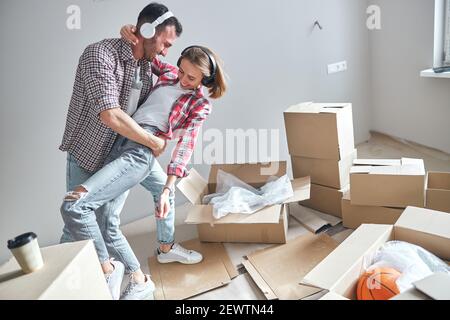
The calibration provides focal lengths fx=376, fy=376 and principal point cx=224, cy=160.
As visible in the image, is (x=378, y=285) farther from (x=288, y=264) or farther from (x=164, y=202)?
(x=164, y=202)

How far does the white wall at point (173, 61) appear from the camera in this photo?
72.7 inches

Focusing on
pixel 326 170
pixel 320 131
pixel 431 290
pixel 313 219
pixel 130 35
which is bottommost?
pixel 313 219

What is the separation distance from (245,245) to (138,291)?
0.64 metres

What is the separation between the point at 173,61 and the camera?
2.25 metres

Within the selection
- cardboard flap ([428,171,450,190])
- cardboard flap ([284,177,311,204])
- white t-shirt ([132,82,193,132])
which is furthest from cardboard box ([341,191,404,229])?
white t-shirt ([132,82,193,132])

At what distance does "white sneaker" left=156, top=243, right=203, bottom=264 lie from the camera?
193 cm

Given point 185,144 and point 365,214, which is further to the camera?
point 365,214

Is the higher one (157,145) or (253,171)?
(157,145)

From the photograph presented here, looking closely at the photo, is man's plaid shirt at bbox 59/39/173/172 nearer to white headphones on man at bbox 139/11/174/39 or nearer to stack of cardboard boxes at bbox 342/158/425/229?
white headphones on man at bbox 139/11/174/39

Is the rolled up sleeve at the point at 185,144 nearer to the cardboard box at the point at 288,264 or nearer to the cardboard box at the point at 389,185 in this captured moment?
the cardboard box at the point at 288,264

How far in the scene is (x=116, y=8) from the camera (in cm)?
200

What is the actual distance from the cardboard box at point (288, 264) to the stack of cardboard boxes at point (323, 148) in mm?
322

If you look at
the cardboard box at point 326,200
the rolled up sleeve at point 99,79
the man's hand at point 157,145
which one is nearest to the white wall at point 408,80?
the cardboard box at point 326,200

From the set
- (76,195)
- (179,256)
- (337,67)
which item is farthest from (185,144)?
(337,67)
